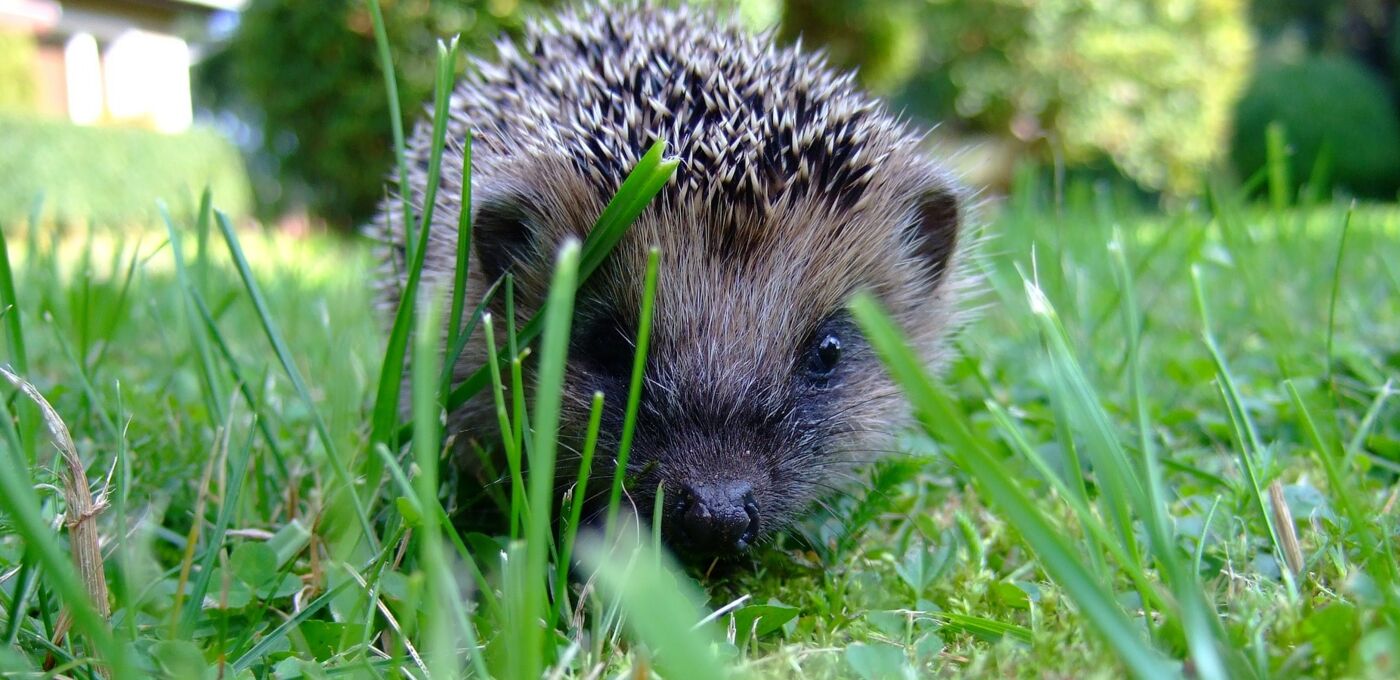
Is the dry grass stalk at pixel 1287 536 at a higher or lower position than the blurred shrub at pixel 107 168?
higher

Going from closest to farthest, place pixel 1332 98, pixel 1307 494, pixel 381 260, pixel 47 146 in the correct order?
pixel 1307 494
pixel 381 260
pixel 47 146
pixel 1332 98

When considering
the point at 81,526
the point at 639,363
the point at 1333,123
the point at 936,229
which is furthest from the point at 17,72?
the point at 1333,123

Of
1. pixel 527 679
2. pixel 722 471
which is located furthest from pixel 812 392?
pixel 527 679

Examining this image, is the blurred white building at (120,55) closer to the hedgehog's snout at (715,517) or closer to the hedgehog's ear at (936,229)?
the hedgehog's ear at (936,229)

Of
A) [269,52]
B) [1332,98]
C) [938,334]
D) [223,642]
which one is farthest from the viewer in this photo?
[1332,98]

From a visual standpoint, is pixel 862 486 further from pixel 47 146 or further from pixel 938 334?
pixel 47 146

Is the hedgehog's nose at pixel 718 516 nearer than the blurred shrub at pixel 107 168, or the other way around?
the hedgehog's nose at pixel 718 516

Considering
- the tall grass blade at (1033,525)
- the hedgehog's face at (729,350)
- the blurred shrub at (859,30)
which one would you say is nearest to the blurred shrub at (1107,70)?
the blurred shrub at (859,30)
